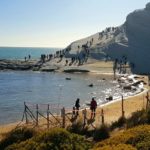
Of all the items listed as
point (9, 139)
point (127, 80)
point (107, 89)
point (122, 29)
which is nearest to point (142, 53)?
point (122, 29)

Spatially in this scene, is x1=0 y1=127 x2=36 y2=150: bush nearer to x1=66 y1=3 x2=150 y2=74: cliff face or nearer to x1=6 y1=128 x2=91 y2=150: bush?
x1=6 y1=128 x2=91 y2=150: bush

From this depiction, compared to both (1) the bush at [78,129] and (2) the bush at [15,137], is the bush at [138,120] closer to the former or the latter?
(1) the bush at [78,129]

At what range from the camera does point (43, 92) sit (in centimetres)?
7175

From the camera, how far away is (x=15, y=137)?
20047mm

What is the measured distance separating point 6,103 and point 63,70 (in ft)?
201

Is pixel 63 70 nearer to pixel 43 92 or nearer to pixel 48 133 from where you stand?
pixel 43 92

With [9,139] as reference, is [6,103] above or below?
below

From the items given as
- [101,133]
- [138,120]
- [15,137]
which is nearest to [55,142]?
[15,137]

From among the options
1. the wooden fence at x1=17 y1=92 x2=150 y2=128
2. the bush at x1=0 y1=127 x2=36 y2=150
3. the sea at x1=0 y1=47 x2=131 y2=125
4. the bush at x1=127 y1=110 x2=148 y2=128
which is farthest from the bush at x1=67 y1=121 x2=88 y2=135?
the sea at x1=0 y1=47 x2=131 y2=125

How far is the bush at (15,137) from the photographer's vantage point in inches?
772

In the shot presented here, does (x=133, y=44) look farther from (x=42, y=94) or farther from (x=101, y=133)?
(x=101, y=133)

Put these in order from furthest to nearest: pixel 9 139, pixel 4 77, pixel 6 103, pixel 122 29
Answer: pixel 122 29 < pixel 4 77 < pixel 6 103 < pixel 9 139

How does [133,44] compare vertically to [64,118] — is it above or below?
above

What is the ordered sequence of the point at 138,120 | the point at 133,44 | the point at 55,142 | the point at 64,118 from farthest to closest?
the point at 133,44 < the point at 64,118 < the point at 138,120 < the point at 55,142
